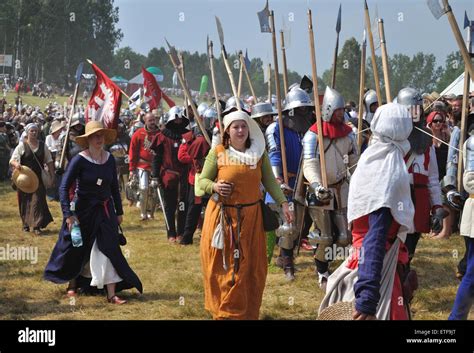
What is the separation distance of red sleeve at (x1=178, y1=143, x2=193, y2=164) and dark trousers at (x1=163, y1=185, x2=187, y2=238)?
731mm

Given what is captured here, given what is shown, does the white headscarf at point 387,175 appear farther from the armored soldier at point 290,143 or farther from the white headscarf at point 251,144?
the armored soldier at point 290,143

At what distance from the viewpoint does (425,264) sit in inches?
369

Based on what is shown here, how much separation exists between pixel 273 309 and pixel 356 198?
3.47m

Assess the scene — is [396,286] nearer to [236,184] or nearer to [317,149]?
[236,184]

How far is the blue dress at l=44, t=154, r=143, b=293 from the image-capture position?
7188 mm

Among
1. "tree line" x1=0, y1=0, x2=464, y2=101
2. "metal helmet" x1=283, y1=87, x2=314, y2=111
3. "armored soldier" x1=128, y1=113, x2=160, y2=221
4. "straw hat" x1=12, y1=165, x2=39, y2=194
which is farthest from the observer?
"tree line" x1=0, y1=0, x2=464, y2=101

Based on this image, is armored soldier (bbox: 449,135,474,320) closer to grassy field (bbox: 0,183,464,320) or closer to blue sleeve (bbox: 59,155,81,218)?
grassy field (bbox: 0,183,464,320)

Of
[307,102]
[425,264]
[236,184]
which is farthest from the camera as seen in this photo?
[425,264]

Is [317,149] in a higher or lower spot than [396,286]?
higher

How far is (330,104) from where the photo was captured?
7.35 m

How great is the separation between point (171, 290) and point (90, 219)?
1269 millimetres

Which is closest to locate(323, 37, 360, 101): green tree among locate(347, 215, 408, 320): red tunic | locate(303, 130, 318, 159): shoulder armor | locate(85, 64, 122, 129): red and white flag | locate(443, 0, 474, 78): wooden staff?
locate(85, 64, 122, 129): red and white flag

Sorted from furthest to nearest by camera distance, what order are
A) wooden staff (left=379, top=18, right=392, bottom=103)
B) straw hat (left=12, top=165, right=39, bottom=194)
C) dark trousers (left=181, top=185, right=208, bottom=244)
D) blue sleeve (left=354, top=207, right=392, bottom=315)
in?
straw hat (left=12, top=165, right=39, bottom=194) < dark trousers (left=181, top=185, right=208, bottom=244) < wooden staff (left=379, top=18, right=392, bottom=103) < blue sleeve (left=354, top=207, right=392, bottom=315)
